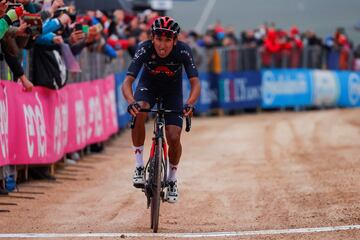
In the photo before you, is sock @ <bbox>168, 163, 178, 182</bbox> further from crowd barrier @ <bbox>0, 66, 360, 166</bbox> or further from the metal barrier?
the metal barrier

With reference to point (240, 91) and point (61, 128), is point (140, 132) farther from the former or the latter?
point (240, 91)

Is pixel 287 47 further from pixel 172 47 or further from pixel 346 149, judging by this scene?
pixel 172 47

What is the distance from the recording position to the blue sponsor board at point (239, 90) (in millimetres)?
Answer: 31453

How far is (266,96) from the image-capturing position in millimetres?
32562

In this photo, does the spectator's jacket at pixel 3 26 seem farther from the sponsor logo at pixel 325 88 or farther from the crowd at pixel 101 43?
the sponsor logo at pixel 325 88

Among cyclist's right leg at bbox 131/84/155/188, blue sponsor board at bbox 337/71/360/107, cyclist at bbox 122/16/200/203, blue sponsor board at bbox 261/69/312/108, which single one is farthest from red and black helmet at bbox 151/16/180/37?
blue sponsor board at bbox 337/71/360/107

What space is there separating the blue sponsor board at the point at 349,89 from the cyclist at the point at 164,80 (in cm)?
2587

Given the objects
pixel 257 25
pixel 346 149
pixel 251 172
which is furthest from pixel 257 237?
pixel 257 25

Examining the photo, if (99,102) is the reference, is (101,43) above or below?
above

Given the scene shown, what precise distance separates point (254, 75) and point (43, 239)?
78.2 feet

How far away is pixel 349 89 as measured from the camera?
3594 cm

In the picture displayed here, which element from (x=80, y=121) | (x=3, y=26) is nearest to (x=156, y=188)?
(x=3, y=26)

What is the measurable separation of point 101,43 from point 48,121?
5.56 meters

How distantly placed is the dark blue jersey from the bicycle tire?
2.50 ft
